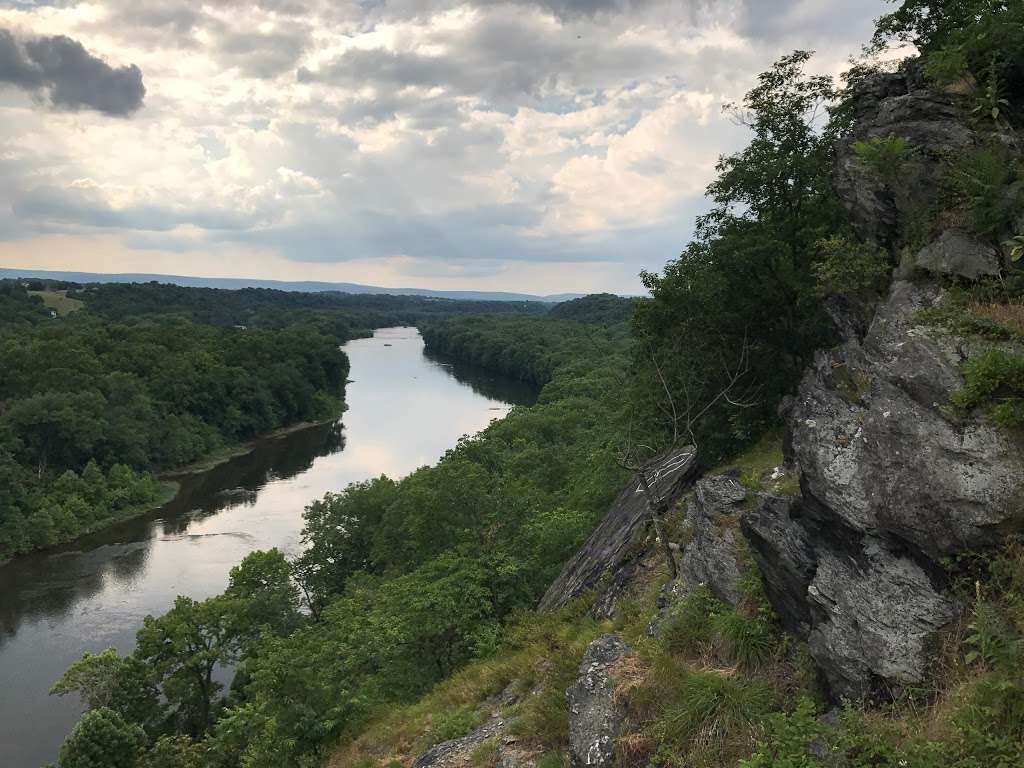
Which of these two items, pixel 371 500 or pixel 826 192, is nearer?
pixel 826 192

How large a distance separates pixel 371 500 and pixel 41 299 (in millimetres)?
149665

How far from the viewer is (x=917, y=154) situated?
30.7 ft

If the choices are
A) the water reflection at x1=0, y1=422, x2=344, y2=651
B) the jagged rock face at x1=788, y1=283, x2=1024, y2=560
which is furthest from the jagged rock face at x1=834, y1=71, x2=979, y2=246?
the water reflection at x1=0, y1=422, x2=344, y2=651

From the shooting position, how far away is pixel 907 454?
6.44 meters

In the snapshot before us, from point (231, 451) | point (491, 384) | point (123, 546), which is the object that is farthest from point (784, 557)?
point (491, 384)

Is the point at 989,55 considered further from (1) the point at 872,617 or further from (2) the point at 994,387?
(1) the point at 872,617

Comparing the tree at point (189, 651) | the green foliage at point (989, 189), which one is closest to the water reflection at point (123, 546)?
the tree at point (189, 651)

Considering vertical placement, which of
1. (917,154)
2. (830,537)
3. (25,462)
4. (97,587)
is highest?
(917,154)

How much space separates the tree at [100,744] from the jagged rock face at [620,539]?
12.8 m

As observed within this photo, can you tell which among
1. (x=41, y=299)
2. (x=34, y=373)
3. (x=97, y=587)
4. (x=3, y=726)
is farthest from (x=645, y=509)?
(x=41, y=299)

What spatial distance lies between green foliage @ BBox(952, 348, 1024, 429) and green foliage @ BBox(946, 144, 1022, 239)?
2.60 m

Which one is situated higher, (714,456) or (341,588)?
(714,456)

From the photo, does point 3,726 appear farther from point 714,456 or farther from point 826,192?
point 826,192

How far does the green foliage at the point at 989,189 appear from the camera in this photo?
791cm
